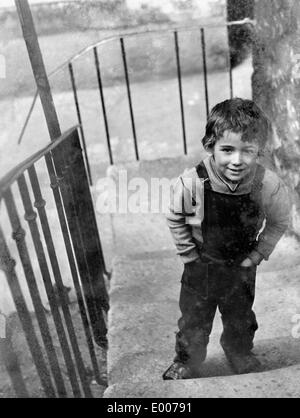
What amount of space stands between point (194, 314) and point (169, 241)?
156cm

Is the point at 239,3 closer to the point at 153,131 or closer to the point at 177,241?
the point at 177,241

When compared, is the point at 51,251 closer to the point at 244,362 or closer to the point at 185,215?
the point at 185,215

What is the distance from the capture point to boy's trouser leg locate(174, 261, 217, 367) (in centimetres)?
171

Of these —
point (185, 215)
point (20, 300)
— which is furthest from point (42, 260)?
point (185, 215)

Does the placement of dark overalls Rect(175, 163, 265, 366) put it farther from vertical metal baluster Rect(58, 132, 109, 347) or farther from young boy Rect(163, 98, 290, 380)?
vertical metal baluster Rect(58, 132, 109, 347)

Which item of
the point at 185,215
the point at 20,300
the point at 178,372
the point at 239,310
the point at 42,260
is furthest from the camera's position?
the point at 178,372

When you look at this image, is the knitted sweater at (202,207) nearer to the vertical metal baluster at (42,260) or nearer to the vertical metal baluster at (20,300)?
the vertical metal baluster at (42,260)

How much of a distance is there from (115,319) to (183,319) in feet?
1.82

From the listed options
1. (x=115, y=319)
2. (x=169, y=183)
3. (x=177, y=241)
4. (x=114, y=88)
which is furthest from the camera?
(x=114, y=88)

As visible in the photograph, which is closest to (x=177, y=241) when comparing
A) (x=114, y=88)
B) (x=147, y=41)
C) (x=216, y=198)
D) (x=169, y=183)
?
(x=216, y=198)

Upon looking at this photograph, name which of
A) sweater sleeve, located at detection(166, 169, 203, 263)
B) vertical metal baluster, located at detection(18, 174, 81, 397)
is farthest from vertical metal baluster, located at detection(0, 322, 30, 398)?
sweater sleeve, located at detection(166, 169, 203, 263)

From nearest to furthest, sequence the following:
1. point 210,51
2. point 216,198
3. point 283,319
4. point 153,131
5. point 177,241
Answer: point 216,198
point 177,241
point 283,319
point 210,51
point 153,131

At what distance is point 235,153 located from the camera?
1445 millimetres

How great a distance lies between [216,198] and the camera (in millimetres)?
1564
